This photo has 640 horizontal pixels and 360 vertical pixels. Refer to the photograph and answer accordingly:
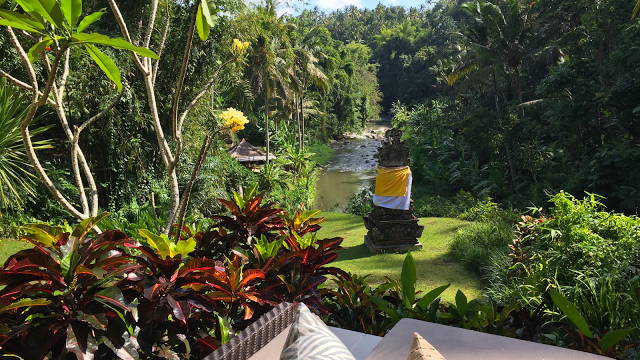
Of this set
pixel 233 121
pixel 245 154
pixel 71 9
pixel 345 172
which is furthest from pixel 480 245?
pixel 345 172

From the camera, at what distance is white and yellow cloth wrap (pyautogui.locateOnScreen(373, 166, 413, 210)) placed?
654cm

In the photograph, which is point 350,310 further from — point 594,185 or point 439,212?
point 594,185

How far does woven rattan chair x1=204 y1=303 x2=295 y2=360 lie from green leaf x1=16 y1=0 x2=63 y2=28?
112cm

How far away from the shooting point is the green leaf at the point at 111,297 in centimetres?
134

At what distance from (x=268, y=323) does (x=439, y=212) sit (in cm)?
966

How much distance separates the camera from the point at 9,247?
5.67 m

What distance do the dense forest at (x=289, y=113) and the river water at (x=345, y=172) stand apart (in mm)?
1554

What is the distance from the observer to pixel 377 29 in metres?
61.6

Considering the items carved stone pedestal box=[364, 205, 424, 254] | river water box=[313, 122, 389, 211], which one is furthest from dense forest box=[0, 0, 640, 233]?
carved stone pedestal box=[364, 205, 424, 254]

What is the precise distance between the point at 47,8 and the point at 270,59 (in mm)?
11778

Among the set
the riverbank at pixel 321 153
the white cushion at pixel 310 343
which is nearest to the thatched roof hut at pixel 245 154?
the riverbank at pixel 321 153

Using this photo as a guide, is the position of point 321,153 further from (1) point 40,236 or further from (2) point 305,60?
(1) point 40,236

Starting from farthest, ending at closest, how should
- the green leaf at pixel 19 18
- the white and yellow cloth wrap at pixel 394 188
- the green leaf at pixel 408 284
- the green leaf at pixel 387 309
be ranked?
the white and yellow cloth wrap at pixel 394 188 < the green leaf at pixel 408 284 < the green leaf at pixel 387 309 < the green leaf at pixel 19 18

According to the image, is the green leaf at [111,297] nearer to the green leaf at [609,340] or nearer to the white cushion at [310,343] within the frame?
the white cushion at [310,343]
